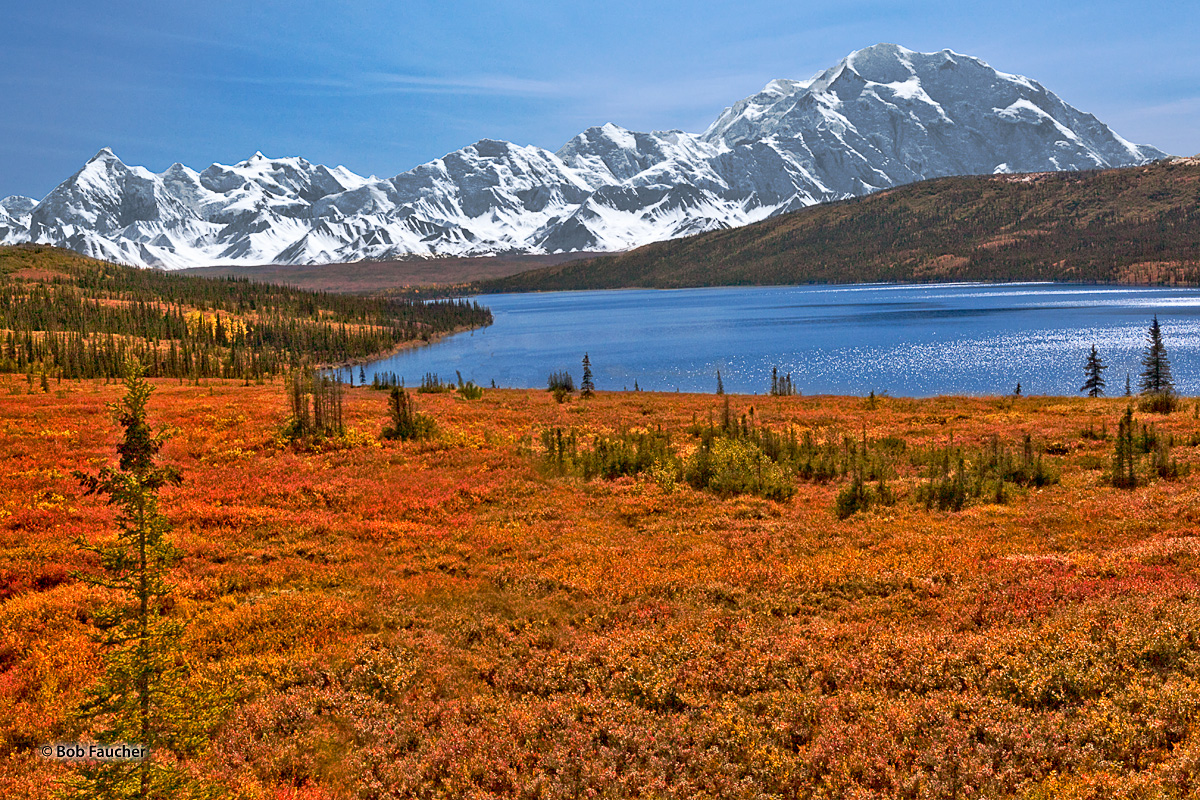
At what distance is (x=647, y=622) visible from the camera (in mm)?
15281

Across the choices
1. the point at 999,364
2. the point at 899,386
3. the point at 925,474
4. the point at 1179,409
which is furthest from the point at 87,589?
the point at 999,364

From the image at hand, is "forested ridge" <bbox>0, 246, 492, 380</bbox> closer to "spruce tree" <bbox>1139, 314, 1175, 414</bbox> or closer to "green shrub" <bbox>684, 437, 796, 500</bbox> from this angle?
"green shrub" <bbox>684, 437, 796, 500</bbox>

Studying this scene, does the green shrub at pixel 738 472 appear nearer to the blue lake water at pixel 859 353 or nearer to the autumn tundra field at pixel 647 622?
the autumn tundra field at pixel 647 622

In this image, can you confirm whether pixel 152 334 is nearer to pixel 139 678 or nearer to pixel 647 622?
pixel 647 622

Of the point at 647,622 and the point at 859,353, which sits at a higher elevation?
the point at 859,353

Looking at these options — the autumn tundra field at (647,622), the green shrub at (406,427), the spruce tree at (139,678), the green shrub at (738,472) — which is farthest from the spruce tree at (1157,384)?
the spruce tree at (139,678)

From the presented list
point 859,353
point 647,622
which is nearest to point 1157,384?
point 859,353

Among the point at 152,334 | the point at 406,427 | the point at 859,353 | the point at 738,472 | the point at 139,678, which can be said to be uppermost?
the point at 152,334

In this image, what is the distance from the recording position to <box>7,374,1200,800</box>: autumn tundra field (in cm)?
1030

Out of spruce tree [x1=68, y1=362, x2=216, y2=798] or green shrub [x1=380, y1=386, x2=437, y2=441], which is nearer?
spruce tree [x1=68, y1=362, x2=216, y2=798]

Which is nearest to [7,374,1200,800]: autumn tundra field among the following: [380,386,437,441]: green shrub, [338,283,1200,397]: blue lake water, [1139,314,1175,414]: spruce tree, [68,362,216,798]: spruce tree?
[68,362,216,798]: spruce tree

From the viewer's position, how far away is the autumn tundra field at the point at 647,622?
10297mm

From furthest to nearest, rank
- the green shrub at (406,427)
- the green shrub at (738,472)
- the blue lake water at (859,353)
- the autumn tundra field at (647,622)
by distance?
1. the blue lake water at (859,353)
2. the green shrub at (406,427)
3. the green shrub at (738,472)
4. the autumn tundra field at (647,622)

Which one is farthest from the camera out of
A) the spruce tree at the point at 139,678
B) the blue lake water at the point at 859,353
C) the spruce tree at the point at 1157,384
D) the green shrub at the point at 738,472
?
the blue lake water at the point at 859,353
